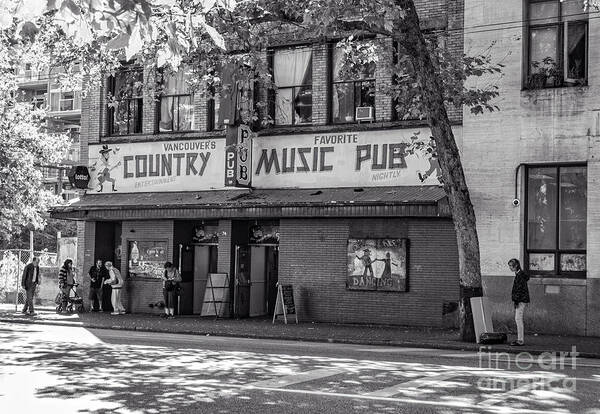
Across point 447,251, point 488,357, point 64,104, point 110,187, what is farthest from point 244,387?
point 64,104

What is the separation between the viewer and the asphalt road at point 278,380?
9.68m

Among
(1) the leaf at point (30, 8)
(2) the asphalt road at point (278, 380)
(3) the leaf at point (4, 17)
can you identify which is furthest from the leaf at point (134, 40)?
(2) the asphalt road at point (278, 380)

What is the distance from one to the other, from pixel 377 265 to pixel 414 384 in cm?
1175

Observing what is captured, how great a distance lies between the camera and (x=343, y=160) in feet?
77.4

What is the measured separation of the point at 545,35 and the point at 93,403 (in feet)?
51.3

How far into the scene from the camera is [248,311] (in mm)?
25516

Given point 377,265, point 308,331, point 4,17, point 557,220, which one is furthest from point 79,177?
point 4,17

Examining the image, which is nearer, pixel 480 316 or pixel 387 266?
pixel 480 316

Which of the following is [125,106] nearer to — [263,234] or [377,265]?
[263,234]

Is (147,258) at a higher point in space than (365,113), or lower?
lower

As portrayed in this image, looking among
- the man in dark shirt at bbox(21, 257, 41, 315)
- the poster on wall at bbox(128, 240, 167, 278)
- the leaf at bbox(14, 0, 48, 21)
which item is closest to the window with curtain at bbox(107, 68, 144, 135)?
the poster on wall at bbox(128, 240, 167, 278)

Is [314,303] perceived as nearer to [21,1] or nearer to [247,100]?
[247,100]

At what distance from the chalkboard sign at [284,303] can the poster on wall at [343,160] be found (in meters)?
3.01

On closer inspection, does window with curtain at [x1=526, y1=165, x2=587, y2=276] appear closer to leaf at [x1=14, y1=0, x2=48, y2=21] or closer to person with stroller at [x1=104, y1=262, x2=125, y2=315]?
person with stroller at [x1=104, y1=262, x2=125, y2=315]
